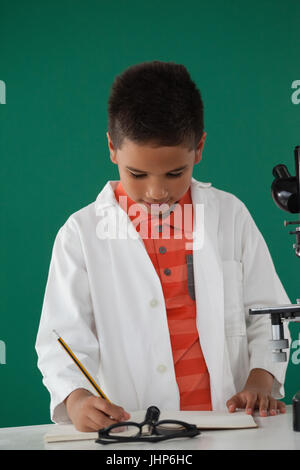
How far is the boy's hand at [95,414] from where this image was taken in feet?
2.75

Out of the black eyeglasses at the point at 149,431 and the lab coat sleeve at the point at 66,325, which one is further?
the lab coat sleeve at the point at 66,325

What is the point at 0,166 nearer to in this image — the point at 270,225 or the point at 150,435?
the point at 270,225

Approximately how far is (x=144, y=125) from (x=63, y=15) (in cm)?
128

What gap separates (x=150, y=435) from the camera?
2.54 ft

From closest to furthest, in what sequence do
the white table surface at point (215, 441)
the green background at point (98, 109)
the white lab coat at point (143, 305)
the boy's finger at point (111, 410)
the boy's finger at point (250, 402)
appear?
1. the white table surface at point (215, 441)
2. the boy's finger at point (111, 410)
3. the boy's finger at point (250, 402)
4. the white lab coat at point (143, 305)
5. the green background at point (98, 109)

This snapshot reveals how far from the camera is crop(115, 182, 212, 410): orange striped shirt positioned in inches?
43.2

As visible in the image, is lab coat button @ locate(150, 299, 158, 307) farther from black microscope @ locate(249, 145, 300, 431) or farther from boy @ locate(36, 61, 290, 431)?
black microscope @ locate(249, 145, 300, 431)

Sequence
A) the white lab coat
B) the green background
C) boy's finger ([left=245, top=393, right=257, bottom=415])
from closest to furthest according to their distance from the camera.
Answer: boy's finger ([left=245, top=393, right=257, bottom=415]) < the white lab coat < the green background

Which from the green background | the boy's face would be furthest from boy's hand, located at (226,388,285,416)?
the green background

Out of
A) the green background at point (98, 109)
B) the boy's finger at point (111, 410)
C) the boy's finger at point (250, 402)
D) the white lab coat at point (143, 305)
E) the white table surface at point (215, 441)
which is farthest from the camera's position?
the green background at point (98, 109)

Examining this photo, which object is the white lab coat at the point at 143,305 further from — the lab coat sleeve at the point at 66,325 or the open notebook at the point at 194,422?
the open notebook at the point at 194,422

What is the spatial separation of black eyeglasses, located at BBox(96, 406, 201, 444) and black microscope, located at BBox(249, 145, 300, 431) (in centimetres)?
14

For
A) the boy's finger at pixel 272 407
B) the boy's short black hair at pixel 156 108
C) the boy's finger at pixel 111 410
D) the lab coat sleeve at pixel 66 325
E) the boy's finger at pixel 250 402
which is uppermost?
the boy's short black hair at pixel 156 108

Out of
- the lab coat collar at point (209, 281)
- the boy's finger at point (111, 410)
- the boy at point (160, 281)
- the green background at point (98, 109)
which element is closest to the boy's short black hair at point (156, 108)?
the boy at point (160, 281)
